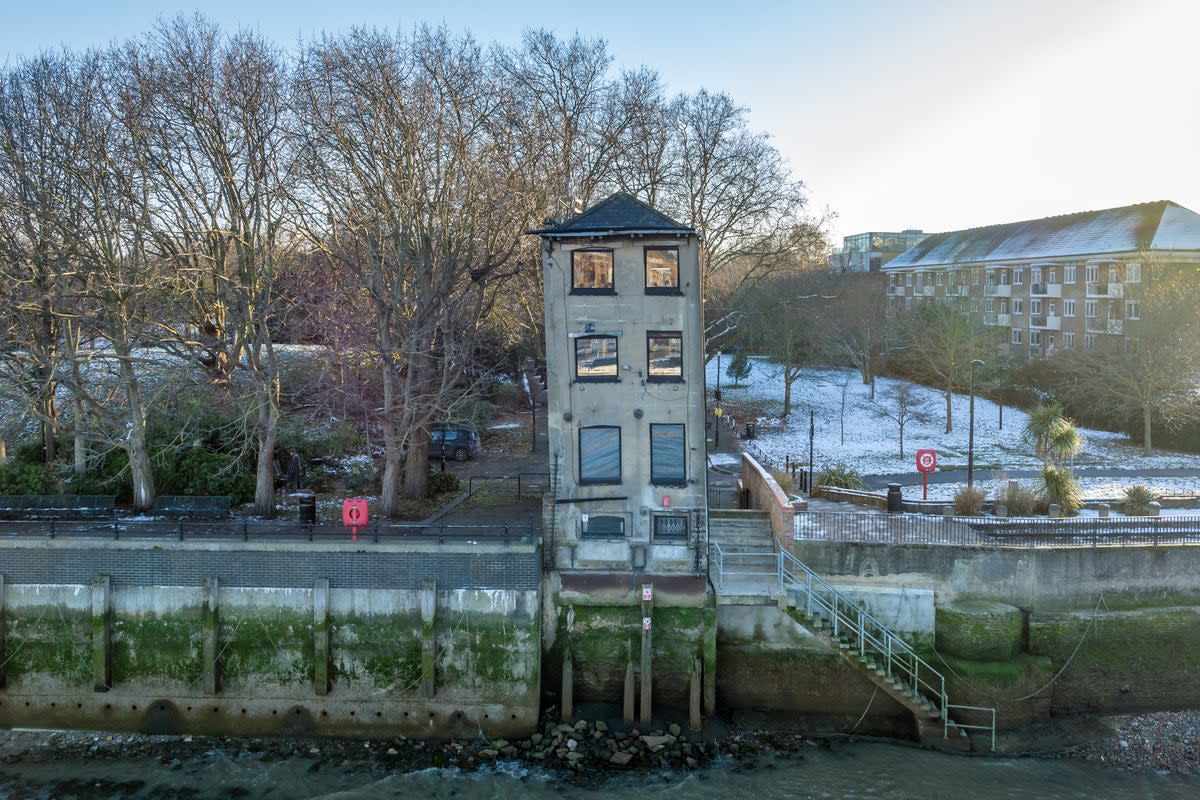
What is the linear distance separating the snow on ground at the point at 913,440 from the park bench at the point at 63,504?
77.9ft

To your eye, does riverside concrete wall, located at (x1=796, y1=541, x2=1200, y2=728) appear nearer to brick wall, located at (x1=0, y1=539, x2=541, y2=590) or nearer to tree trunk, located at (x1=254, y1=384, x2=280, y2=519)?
brick wall, located at (x1=0, y1=539, x2=541, y2=590)

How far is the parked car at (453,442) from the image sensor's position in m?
35.0

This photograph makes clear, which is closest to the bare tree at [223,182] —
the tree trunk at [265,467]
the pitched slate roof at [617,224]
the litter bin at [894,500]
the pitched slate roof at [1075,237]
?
the tree trunk at [265,467]

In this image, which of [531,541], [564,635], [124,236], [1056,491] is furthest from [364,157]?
[1056,491]

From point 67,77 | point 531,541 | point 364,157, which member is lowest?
point 531,541

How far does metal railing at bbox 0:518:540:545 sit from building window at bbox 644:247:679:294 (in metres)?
6.51

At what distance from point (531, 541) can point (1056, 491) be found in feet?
50.5

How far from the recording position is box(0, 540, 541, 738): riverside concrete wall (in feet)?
66.6

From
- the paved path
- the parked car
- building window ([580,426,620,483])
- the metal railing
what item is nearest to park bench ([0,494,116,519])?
the metal railing

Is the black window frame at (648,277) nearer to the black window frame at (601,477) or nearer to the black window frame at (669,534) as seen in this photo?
the black window frame at (601,477)

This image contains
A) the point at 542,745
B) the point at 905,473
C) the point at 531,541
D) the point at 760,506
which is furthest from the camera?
the point at 905,473

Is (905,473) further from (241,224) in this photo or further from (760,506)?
(241,224)

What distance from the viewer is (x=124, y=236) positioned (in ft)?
83.2

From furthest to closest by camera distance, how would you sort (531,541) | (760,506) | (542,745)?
(760,506)
(531,541)
(542,745)
